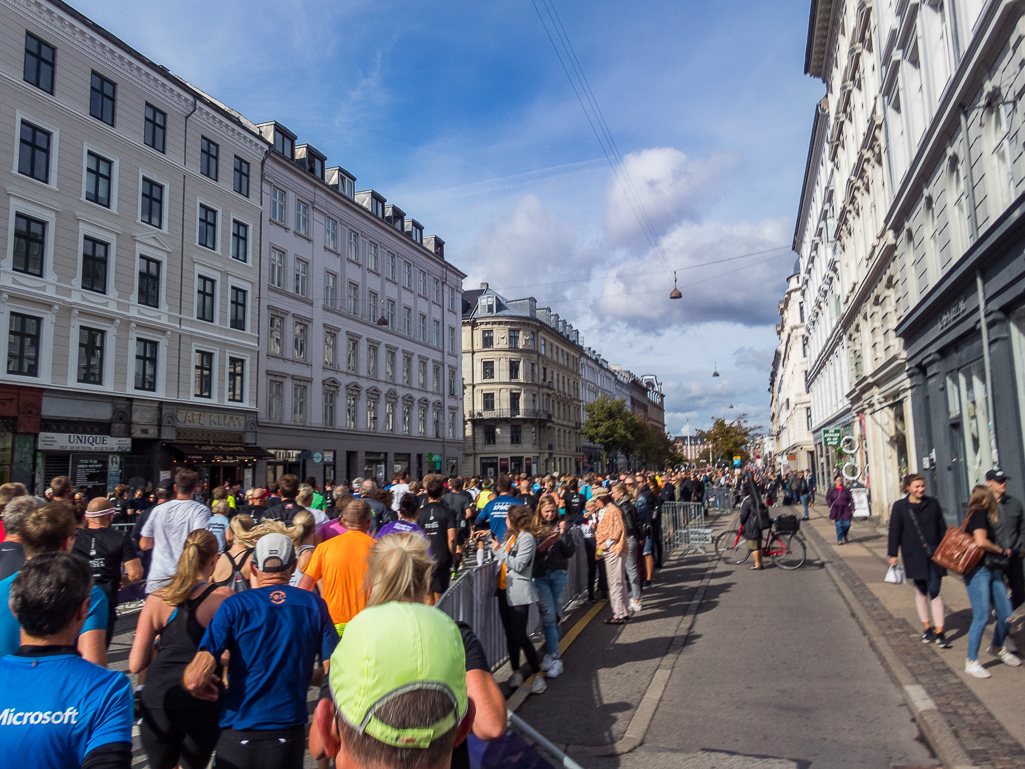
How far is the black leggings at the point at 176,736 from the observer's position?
11.9 ft

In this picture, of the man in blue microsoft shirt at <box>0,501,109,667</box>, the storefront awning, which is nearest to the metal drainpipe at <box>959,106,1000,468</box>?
the man in blue microsoft shirt at <box>0,501,109,667</box>

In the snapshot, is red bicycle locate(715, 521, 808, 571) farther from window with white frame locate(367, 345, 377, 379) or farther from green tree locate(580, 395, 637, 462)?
green tree locate(580, 395, 637, 462)

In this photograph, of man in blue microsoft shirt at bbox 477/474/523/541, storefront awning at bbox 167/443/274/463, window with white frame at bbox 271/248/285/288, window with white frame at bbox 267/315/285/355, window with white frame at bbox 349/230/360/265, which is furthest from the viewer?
window with white frame at bbox 349/230/360/265

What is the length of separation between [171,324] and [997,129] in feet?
83.2

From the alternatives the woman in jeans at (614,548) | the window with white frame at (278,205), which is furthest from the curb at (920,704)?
the window with white frame at (278,205)

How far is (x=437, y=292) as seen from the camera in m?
50.2

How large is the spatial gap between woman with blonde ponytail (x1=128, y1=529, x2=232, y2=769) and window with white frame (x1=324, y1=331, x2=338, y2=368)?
33831 mm

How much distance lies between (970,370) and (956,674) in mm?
8745

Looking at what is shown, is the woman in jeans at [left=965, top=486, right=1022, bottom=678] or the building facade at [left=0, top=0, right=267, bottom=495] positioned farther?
the building facade at [left=0, top=0, right=267, bottom=495]

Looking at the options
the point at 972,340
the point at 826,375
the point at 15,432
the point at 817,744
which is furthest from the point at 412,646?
the point at 826,375

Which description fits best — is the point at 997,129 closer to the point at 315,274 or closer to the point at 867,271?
the point at 867,271

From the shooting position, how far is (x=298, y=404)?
34906 mm

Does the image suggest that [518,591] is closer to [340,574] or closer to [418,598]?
[340,574]

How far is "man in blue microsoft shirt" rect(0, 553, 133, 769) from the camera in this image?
2.18 meters
